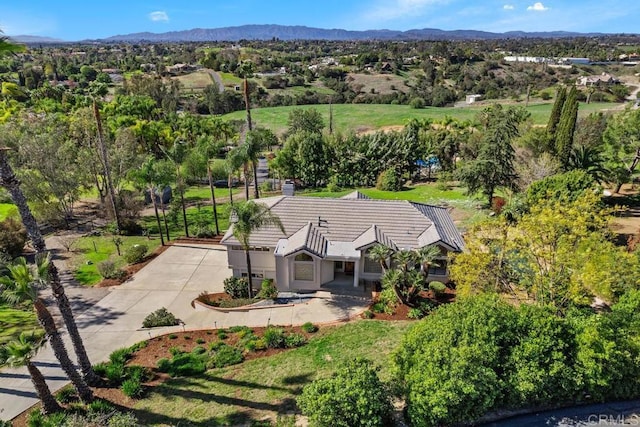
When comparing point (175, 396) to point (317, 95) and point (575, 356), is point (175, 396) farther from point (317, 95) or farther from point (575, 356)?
point (317, 95)

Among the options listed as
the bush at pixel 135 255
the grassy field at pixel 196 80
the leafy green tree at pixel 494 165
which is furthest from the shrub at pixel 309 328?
the grassy field at pixel 196 80

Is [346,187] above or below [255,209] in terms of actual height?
below

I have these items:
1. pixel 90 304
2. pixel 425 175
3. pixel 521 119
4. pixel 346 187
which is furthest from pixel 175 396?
pixel 521 119

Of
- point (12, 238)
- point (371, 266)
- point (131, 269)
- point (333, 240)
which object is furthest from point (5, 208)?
point (371, 266)

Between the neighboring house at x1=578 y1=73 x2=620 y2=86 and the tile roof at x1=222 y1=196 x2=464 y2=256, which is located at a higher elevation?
the neighboring house at x1=578 y1=73 x2=620 y2=86

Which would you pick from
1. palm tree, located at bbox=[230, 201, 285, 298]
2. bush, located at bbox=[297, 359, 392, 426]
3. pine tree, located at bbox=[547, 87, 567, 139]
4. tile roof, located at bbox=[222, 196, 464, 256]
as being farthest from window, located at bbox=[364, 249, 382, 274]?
pine tree, located at bbox=[547, 87, 567, 139]

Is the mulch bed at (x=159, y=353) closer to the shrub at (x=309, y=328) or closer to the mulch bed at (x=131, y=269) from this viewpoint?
the shrub at (x=309, y=328)

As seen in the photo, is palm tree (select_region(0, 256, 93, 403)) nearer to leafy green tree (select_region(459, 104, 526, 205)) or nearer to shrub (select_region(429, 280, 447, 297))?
shrub (select_region(429, 280, 447, 297))
